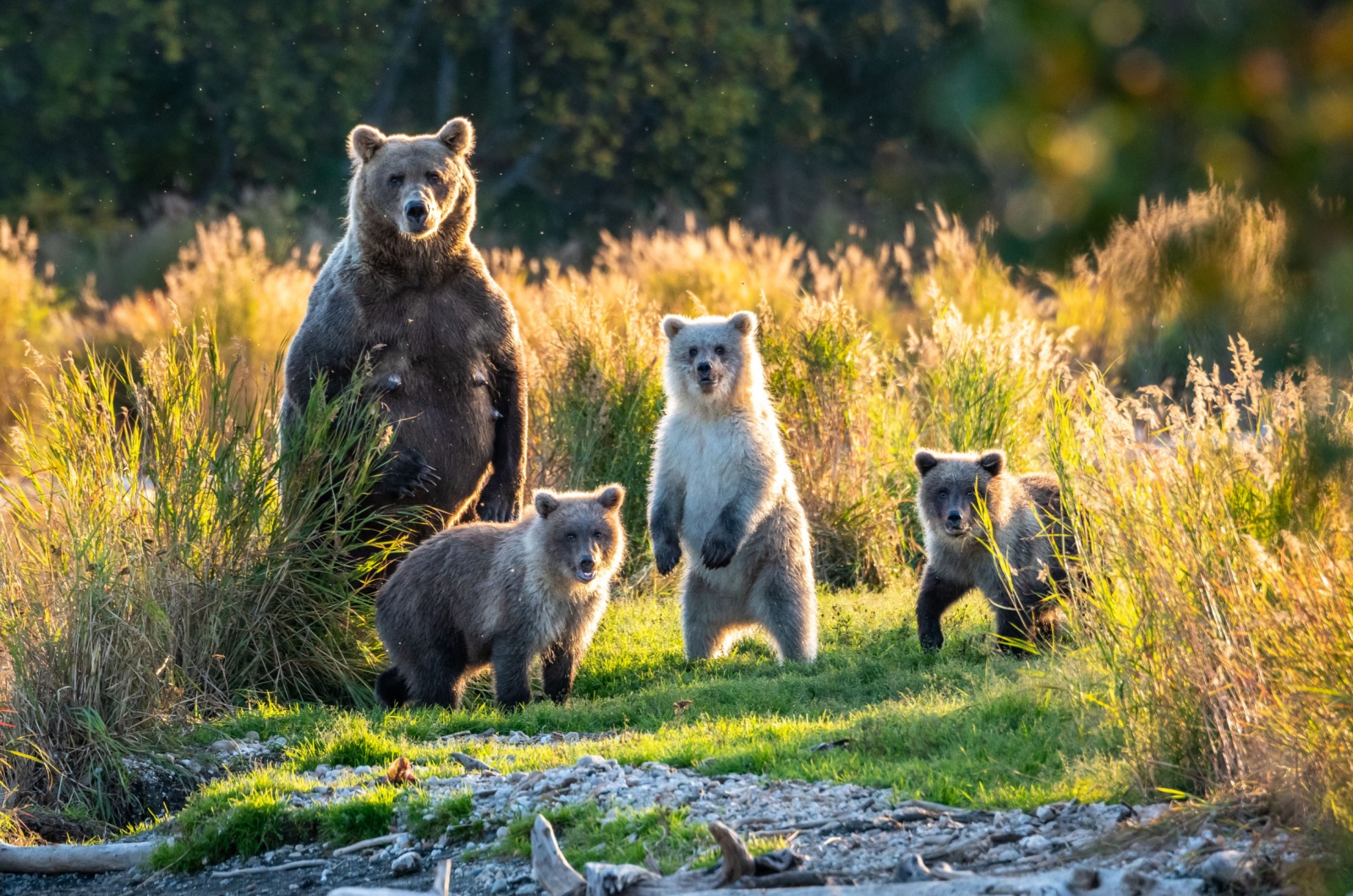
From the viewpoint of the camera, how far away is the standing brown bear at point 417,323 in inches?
342

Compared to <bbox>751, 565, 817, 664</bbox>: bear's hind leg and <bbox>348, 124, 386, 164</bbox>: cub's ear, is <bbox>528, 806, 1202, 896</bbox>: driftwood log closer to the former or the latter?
<bbox>751, 565, 817, 664</bbox>: bear's hind leg

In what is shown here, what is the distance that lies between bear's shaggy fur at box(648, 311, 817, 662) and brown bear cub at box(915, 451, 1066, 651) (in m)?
0.69

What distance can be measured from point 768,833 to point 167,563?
3873 millimetres

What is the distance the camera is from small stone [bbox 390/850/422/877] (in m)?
5.31

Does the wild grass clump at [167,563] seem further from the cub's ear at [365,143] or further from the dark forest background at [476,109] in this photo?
the dark forest background at [476,109]

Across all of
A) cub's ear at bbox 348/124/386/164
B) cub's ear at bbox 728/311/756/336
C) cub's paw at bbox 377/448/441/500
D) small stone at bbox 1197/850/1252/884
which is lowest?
small stone at bbox 1197/850/1252/884

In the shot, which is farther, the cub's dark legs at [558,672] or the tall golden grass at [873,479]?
the cub's dark legs at [558,672]

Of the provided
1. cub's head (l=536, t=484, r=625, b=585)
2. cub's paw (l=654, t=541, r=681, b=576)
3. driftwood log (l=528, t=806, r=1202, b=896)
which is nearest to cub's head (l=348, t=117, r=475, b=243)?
cub's head (l=536, t=484, r=625, b=585)

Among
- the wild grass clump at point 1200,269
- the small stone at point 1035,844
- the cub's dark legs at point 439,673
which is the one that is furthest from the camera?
the cub's dark legs at point 439,673

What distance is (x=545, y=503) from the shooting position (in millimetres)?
7781

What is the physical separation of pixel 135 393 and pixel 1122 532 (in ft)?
16.2

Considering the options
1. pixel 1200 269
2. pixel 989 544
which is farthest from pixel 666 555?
pixel 1200 269

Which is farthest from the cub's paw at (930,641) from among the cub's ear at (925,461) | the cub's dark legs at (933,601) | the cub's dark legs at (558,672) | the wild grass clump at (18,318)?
the wild grass clump at (18,318)

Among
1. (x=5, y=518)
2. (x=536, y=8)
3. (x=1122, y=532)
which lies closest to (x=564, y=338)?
(x=5, y=518)
